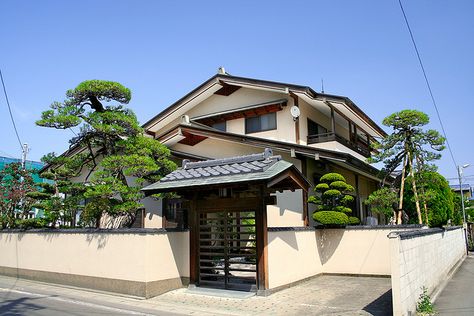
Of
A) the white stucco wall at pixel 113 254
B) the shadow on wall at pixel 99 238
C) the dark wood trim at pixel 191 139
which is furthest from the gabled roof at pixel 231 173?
the dark wood trim at pixel 191 139

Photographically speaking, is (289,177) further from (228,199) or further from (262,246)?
(262,246)

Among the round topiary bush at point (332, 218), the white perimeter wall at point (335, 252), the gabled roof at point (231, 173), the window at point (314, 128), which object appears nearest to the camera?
the gabled roof at point (231, 173)

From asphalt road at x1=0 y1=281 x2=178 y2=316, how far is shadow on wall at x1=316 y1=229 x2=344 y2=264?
290 inches

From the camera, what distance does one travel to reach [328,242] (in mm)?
14484

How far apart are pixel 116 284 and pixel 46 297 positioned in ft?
6.12

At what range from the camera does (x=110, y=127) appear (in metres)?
12.2

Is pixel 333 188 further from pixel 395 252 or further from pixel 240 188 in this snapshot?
pixel 395 252

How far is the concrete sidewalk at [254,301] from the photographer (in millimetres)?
8820

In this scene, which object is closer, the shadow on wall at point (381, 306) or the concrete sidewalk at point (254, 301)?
the shadow on wall at point (381, 306)

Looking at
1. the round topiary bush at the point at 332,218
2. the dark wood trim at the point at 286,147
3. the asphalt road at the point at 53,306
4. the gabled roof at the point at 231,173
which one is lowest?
the asphalt road at the point at 53,306

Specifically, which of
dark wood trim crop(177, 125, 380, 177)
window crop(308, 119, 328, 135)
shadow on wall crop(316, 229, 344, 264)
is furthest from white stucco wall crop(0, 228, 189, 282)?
window crop(308, 119, 328, 135)

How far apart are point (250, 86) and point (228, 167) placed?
393 inches

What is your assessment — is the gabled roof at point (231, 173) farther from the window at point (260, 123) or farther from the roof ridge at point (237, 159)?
the window at point (260, 123)

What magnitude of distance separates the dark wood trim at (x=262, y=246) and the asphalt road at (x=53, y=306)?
2.72 metres
